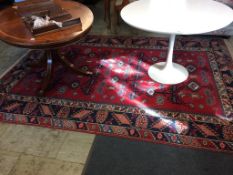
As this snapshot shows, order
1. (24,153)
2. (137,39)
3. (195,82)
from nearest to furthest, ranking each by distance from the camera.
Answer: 1. (24,153)
2. (195,82)
3. (137,39)

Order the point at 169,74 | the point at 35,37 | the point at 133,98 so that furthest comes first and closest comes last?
the point at 169,74 → the point at 133,98 → the point at 35,37

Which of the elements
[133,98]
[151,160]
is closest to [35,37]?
[133,98]

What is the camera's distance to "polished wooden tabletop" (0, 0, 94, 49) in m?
1.49

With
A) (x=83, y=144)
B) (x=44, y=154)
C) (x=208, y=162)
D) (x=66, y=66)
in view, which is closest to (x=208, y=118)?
(x=208, y=162)

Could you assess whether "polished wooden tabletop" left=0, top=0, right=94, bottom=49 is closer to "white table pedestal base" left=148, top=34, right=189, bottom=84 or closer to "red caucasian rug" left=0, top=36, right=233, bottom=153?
"red caucasian rug" left=0, top=36, right=233, bottom=153

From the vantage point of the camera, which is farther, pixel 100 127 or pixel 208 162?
pixel 100 127

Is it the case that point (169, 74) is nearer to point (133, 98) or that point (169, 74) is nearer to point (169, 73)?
point (169, 73)

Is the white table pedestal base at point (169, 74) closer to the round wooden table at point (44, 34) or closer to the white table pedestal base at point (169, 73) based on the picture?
the white table pedestal base at point (169, 73)

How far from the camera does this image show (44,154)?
1457mm

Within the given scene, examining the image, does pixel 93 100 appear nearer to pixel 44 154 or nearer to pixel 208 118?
pixel 44 154

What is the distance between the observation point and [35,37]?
1.53m

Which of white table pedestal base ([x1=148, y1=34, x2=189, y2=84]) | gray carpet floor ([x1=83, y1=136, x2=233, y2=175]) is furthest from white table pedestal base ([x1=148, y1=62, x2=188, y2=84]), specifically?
gray carpet floor ([x1=83, y1=136, x2=233, y2=175])

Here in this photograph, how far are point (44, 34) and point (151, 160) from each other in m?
1.17

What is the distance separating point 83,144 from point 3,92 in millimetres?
1001
